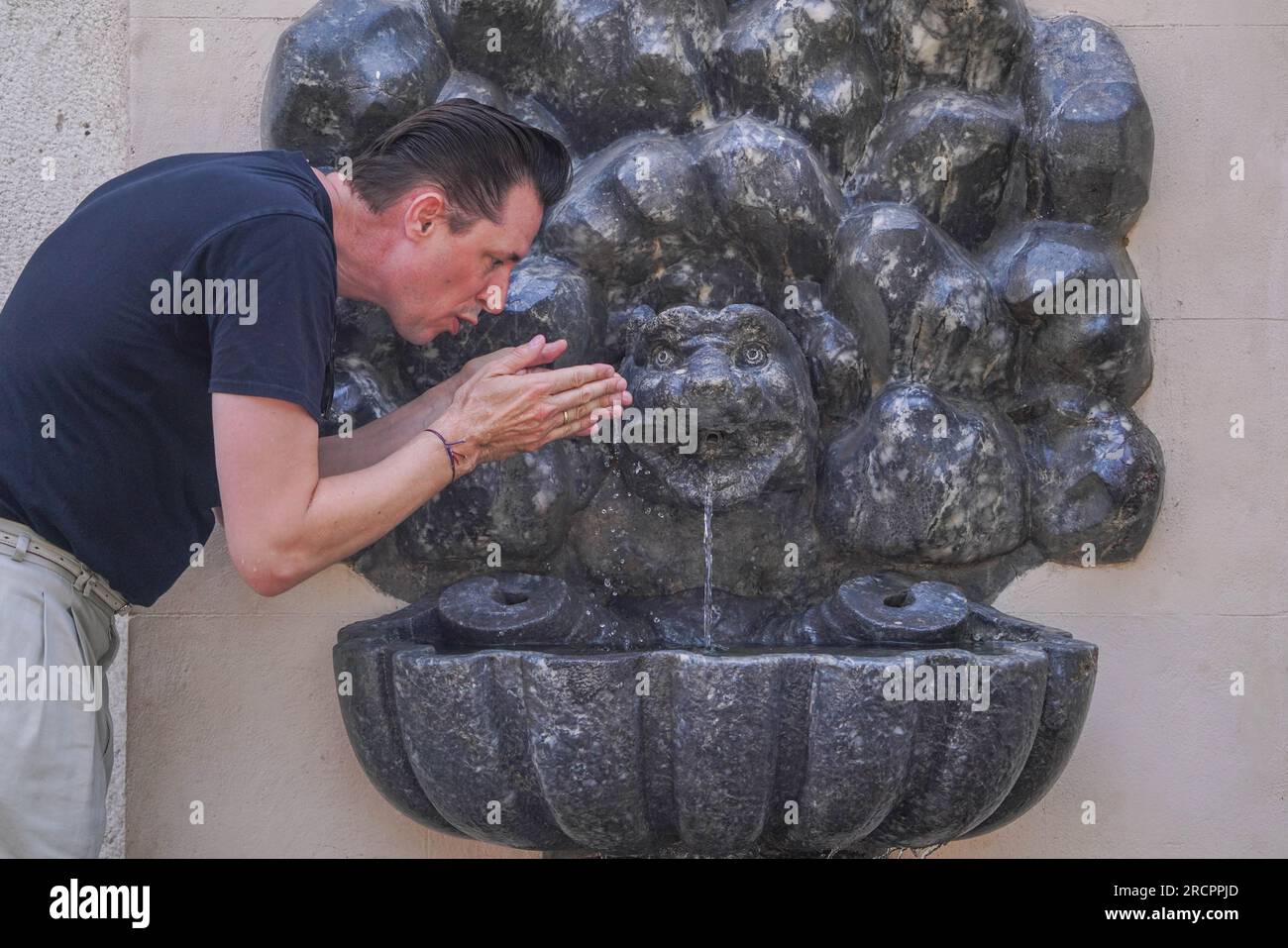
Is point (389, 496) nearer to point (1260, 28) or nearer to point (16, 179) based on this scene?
point (16, 179)

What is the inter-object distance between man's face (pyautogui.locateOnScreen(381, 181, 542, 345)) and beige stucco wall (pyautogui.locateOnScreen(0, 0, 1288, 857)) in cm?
50

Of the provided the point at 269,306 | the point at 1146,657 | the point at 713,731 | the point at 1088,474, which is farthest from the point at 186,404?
the point at 1146,657

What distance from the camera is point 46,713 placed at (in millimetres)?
1553

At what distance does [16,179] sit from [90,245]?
69 cm

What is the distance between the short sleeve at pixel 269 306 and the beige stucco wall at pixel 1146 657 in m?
0.68

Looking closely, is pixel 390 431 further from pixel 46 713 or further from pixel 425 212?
pixel 46 713

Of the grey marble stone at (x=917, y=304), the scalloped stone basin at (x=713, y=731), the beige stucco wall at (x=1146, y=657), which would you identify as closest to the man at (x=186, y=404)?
the scalloped stone basin at (x=713, y=731)

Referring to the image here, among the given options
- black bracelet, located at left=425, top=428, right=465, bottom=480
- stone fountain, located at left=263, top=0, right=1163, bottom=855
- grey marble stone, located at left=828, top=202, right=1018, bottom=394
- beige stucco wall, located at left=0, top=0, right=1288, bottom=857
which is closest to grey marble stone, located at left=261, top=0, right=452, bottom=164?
stone fountain, located at left=263, top=0, right=1163, bottom=855

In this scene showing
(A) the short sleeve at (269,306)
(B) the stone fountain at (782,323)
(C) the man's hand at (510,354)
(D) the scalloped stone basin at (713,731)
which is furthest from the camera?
(B) the stone fountain at (782,323)

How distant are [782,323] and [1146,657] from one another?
0.78m

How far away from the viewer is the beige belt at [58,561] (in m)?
1.59

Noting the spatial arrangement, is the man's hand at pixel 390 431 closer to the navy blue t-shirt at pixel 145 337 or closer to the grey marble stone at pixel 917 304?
the navy blue t-shirt at pixel 145 337

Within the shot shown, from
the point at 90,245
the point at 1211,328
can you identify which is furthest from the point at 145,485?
the point at 1211,328

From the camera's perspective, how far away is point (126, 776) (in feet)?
7.08
